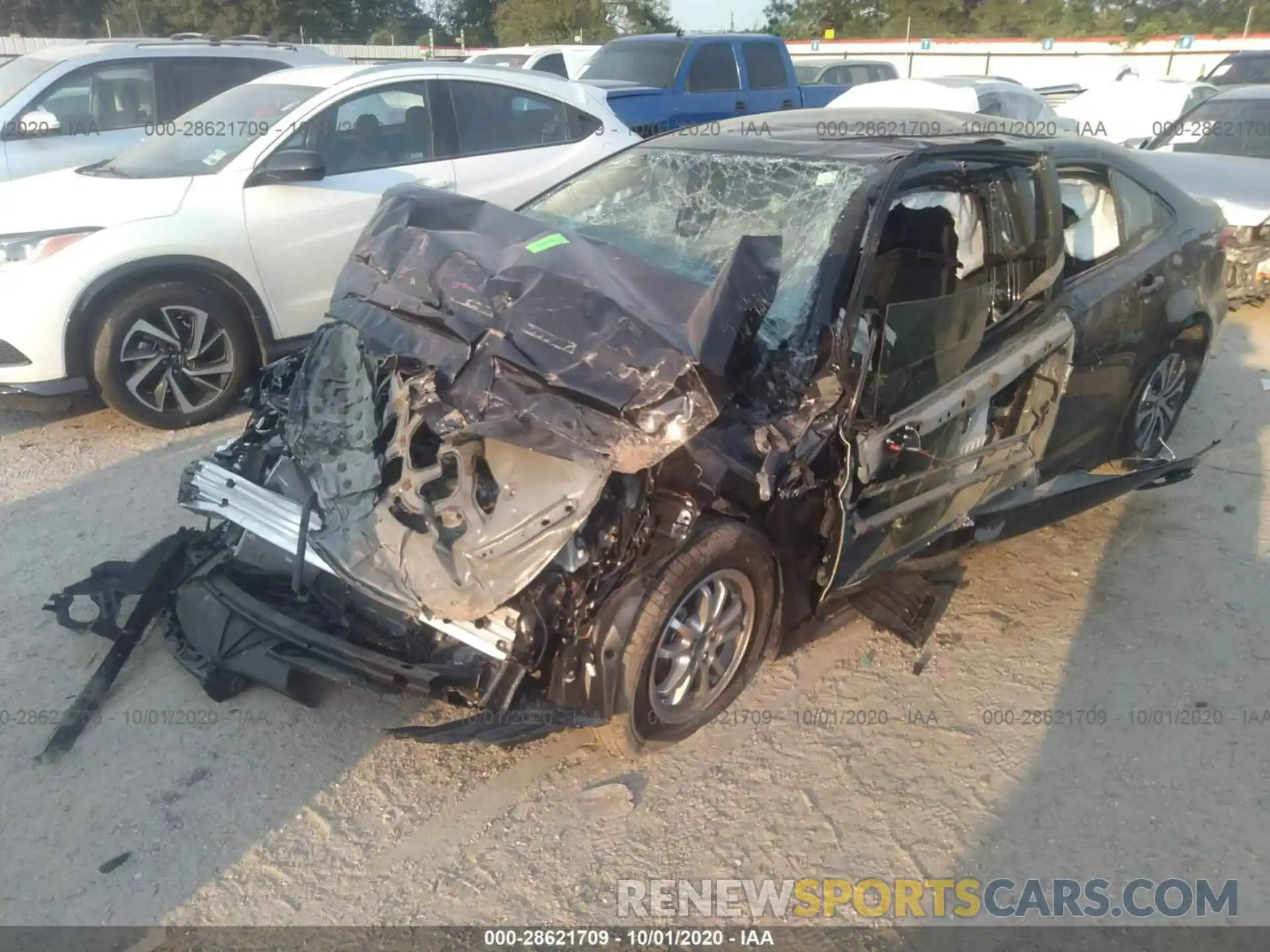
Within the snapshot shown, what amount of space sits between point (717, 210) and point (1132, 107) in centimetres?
1349

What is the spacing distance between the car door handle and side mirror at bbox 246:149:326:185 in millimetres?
4195

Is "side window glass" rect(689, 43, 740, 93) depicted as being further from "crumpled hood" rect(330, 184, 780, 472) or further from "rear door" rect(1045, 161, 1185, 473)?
"crumpled hood" rect(330, 184, 780, 472)

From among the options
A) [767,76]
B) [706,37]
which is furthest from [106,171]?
[767,76]

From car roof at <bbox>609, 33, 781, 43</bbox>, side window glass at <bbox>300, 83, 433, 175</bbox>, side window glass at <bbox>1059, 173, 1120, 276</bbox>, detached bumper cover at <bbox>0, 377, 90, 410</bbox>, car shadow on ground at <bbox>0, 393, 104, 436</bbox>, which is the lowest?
car shadow on ground at <bbox>0, 393, 104, 436</bbox>

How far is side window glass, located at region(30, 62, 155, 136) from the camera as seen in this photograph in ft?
24.5

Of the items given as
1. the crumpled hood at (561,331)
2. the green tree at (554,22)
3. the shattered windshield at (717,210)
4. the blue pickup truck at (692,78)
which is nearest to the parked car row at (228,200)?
the shattered windshield at (717,210)

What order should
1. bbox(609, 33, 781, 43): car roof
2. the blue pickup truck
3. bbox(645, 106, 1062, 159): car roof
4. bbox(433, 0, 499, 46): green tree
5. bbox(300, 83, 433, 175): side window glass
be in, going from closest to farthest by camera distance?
bbox(645, 106, 1062, 159): car roof < bbox(300, 83, 433, 175): side window glass < the blue pickup truck < bbox(609, 33, 781, 43): car roof < bbox(433, 0, 499, 46): green tree

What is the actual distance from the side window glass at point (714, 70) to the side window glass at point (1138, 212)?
23.4ft

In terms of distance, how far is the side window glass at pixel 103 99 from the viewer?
24.5ft

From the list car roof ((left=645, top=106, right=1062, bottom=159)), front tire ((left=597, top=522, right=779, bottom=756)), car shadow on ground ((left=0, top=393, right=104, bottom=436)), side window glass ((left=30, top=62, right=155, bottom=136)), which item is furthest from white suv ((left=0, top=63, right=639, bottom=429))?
front tire ((left=597, top=522, right=779, bottom=756))

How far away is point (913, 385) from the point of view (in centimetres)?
309

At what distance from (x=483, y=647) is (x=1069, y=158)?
10.4 feet

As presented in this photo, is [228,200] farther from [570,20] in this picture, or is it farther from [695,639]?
[570,20]

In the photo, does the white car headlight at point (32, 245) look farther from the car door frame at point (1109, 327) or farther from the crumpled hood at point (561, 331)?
the car door frame at point (1109, 327)
